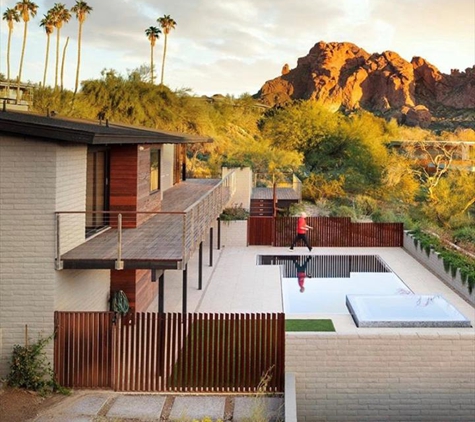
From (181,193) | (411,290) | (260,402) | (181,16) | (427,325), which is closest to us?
(260,402)

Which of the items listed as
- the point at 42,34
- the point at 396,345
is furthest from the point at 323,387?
the point at 42,34

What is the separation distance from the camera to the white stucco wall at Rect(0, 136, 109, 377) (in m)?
10.1

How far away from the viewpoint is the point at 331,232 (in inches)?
1027

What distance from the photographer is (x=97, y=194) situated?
1341cm

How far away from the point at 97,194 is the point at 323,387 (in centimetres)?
654

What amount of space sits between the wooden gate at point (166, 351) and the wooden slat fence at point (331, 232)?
15865mm

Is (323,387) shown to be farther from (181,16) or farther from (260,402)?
(181,16)

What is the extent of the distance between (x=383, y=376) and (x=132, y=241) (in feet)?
18.6

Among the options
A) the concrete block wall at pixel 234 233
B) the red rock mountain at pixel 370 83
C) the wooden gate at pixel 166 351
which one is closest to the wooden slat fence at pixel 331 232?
the concrete block wall at pixel 234 233

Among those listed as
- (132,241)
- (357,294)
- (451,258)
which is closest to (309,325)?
(132,241)

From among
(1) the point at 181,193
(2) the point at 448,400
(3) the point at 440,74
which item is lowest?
(2) the point at 448,400

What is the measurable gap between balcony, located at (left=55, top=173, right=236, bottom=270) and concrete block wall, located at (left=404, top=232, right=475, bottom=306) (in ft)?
25.5

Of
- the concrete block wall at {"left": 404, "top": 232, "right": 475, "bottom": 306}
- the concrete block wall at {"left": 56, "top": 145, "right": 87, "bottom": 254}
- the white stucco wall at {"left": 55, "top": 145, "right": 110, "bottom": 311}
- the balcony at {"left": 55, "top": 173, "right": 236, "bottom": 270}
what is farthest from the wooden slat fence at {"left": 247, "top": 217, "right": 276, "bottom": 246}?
the concrete block wall at {"left": 56, "top": 145, "right": 87, "bottom": 254}

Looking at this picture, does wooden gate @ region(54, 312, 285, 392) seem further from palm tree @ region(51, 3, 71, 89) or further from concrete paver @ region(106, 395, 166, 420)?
palm tree @ region(51, 3, 71, 89)
